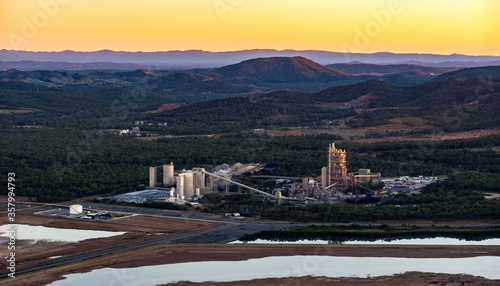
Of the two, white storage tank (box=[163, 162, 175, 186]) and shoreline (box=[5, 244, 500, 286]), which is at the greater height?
white storage tank (box=[163, 162, 175, 186])

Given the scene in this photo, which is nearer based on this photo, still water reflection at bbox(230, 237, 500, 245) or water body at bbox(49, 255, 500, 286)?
water body at bbox(49, 255, 500, 286)

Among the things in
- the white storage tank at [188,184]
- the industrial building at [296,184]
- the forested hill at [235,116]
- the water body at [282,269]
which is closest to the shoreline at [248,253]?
the water body at [282,269]

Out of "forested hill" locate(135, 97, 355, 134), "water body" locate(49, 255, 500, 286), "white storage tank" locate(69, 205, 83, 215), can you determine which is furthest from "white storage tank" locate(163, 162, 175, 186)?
"forested hill" locate(135, 97, 355, 134)

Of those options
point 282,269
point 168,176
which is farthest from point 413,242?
point 168,176

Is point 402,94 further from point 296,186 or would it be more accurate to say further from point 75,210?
point 75,210

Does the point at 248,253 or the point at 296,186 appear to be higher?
the point at 296,186

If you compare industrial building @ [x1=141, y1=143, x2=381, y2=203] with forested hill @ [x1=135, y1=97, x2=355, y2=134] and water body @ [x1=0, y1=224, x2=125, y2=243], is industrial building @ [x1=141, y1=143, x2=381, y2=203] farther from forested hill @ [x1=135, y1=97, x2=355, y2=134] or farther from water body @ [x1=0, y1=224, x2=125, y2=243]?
forested hill @ [x1=135, y1=97, x2=355, y2=134]

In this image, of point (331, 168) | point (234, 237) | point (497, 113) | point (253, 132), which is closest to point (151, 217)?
point (234, 237)
